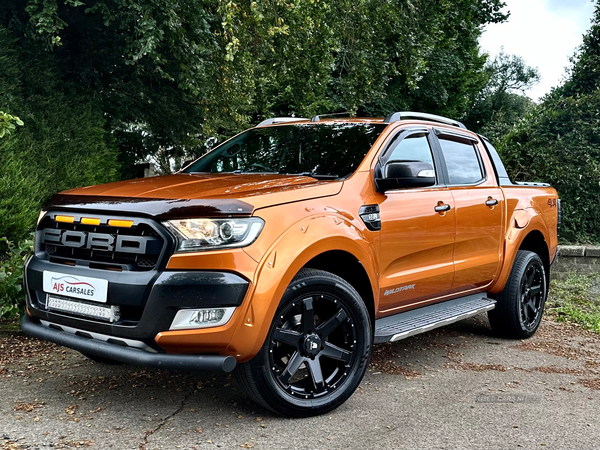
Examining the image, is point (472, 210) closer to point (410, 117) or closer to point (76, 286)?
point (410, 117)

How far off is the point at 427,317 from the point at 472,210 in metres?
1.07

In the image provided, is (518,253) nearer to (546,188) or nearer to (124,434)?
(546,188)

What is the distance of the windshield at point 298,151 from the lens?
4434mm

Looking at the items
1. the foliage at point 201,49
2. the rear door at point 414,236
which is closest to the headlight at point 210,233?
the rear door at point 414,236

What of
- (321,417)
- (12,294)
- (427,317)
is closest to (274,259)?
(321,417)

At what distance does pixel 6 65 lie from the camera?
8625 mm

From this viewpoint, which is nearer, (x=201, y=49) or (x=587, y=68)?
(x=201, y=49)

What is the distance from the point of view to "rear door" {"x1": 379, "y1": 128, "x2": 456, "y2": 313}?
4320 mm

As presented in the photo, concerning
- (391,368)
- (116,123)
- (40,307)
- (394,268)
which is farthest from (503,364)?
(116,123)

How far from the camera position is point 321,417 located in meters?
3.79

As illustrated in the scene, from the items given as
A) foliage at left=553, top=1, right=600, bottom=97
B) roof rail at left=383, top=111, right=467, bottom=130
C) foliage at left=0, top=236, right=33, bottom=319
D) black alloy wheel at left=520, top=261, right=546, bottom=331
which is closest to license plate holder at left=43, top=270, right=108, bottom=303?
foliage at left=0, top=236, right=33, bottom=319

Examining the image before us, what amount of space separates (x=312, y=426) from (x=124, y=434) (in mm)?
1047

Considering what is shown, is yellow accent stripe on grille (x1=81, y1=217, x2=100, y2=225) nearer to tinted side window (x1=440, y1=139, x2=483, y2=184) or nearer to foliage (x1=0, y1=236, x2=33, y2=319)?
foliage (x1=0, y1=236, x2=33, y2=319)

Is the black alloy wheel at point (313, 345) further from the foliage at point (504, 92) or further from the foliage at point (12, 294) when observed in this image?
the foliage at point (504, 92)
